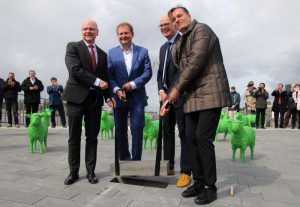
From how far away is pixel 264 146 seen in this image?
25.8 feet

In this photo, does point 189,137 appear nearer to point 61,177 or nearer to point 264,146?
point 61,177

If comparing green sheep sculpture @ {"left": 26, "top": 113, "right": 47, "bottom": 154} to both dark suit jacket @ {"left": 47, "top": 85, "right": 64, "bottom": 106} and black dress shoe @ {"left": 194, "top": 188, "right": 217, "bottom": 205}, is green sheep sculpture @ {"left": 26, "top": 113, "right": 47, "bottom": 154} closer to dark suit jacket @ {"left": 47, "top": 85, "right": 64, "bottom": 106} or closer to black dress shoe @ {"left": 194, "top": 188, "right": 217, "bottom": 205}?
black dress shoe @ {"left": 194, "top": 188, "right": 217, "bottom": 205}

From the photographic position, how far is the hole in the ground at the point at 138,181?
3.93 meters

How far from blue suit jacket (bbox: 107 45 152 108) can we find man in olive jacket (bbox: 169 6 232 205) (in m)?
0.99

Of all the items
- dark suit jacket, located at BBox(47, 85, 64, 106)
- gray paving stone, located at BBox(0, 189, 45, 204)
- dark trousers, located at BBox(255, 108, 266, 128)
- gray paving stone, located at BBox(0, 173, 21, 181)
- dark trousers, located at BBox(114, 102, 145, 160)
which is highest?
dark suit jacket, located at BBox(47, 85, 64, 106)

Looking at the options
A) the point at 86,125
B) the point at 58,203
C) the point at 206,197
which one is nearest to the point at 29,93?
the point at 86,125

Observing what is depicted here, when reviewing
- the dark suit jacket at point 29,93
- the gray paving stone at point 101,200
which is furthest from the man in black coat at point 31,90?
the gray paving stone at point 101,200

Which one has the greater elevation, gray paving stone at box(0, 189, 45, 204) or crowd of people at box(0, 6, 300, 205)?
crowd of people at box(0, 6, 300, 205)

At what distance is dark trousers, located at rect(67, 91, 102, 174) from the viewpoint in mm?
3924

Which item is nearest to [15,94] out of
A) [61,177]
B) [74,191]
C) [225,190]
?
[61,177]

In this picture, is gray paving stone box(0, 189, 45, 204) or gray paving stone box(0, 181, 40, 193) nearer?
gray paving stone box(0, 189, 45, 204)

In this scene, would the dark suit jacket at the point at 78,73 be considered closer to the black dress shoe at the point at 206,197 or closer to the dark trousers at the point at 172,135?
the dark trousers at the point at 172,135

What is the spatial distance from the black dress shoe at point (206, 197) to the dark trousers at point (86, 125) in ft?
4.95

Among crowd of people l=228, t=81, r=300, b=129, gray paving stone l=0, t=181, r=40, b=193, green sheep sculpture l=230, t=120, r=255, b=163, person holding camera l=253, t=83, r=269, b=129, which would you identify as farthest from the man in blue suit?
person holding camera l=253, t=83, r=269, b=129
